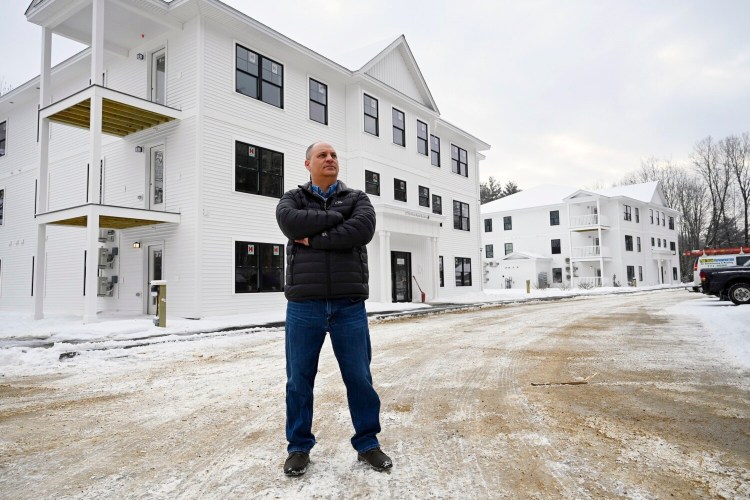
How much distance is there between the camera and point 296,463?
2.79 m

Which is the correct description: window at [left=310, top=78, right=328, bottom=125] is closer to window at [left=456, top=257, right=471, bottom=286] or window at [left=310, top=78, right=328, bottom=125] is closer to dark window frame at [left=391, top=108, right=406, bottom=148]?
dark window frame at [left=391, top=108, right=406, bottom=148]

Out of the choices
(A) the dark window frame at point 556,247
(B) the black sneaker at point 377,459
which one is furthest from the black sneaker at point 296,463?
(A) the dark window frame at point 556,247

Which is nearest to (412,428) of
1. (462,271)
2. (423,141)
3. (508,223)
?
(423,141)

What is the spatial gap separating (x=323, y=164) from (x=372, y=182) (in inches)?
669

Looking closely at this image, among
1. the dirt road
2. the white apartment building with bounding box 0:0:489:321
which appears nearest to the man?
the dirt road

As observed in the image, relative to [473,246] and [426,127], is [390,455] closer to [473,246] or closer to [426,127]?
[426,127]

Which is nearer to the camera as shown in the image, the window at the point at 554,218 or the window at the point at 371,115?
the window at the point at 371,115

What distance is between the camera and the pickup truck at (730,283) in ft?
52.5

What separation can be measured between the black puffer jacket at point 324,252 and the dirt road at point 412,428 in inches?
43.6

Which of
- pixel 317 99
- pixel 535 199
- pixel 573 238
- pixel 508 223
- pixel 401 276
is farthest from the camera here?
pixel 508 223

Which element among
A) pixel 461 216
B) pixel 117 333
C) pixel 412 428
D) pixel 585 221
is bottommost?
pixel 412 428

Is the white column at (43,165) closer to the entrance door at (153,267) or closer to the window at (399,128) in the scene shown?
the entrance door at (153,267)

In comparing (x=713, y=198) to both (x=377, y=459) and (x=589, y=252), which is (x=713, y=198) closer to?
(x=589, y=252)

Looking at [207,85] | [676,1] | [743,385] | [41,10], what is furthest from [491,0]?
[743,385]
